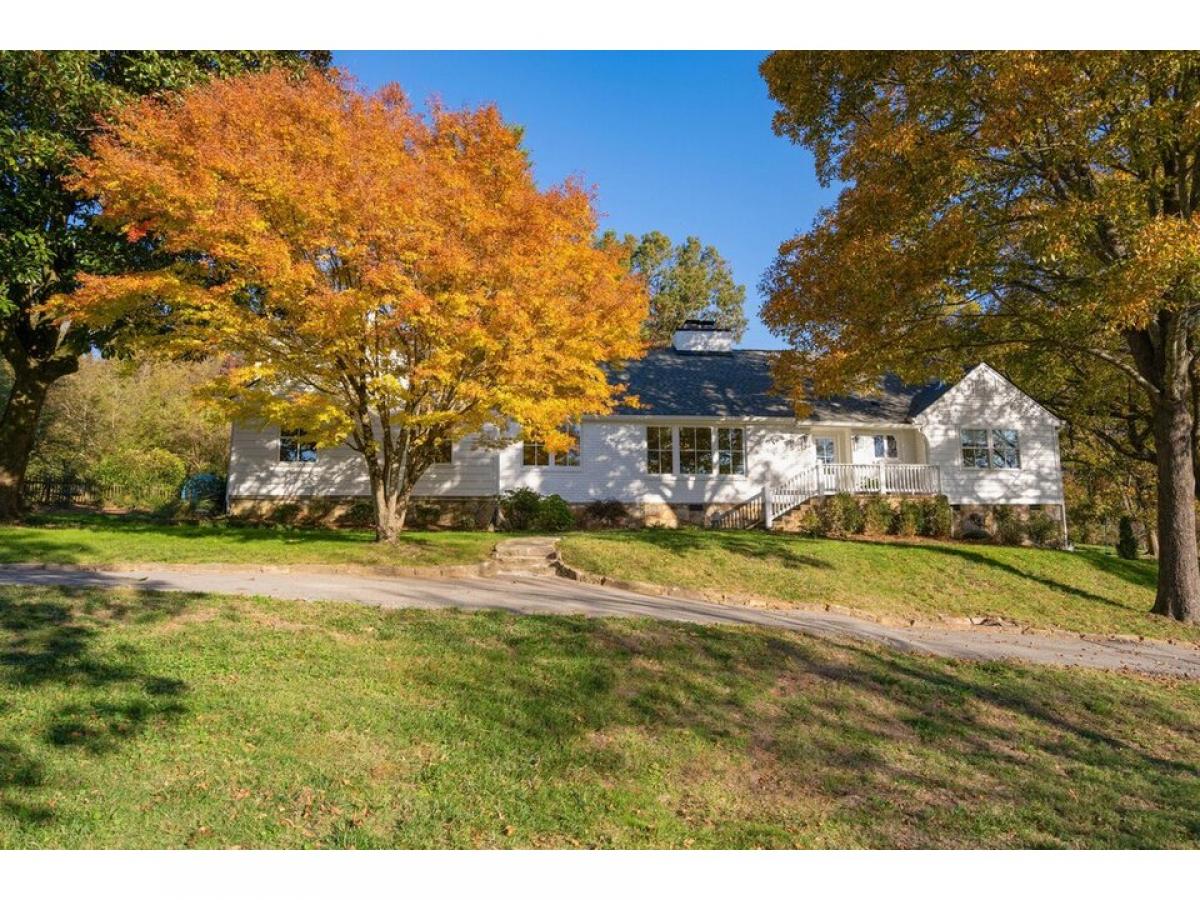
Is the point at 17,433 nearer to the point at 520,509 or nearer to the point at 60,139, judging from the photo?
the point at 60,139

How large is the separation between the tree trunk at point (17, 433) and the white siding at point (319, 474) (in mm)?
4624

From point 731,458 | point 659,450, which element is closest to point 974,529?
point 731,458

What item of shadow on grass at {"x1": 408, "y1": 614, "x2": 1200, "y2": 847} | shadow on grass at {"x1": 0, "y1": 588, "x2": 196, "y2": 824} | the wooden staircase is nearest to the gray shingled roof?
the wooden staircase

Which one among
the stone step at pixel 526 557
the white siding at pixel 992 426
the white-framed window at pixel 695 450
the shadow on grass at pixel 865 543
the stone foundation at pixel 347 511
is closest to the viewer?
the stone step at pixel 526 557

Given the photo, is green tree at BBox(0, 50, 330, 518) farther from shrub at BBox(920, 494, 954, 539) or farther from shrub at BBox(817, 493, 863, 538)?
shrub at BBox(920, 494, 954, 539)

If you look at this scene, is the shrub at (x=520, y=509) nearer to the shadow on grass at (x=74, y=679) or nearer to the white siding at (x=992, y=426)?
the shadow on grass at (x=74, y=679)

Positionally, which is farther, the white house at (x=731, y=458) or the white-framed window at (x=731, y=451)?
the white-framed window at (x=731, y=451)

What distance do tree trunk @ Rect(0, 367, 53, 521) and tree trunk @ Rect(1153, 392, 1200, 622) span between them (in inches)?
1014

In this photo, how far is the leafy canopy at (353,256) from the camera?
1206 centimetres

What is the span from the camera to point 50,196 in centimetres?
1575

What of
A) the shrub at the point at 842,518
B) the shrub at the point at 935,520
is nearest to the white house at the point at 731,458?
the shrub at the point at 935,520

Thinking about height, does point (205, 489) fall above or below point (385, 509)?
above

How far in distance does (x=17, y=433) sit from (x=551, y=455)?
13.7 meters

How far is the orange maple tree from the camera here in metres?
12.1
